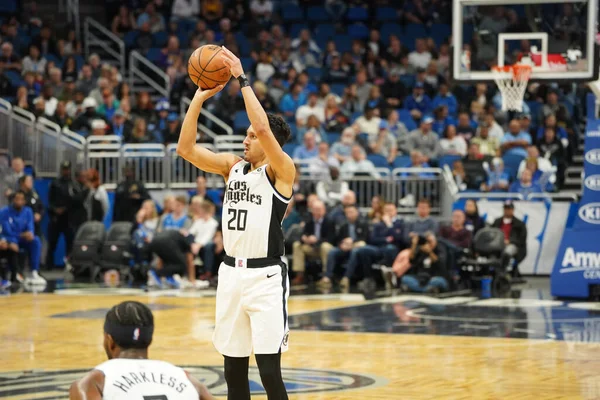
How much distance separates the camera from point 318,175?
20266 millimetres

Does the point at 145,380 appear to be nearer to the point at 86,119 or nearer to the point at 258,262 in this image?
the point at 258,262

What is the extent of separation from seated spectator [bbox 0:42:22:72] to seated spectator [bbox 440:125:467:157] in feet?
31.6

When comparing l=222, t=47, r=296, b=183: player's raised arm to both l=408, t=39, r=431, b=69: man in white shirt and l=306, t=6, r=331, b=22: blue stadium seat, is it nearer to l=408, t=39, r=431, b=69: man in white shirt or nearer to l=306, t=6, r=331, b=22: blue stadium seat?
l=408, t=39, r=431, b=69: man in white shirt

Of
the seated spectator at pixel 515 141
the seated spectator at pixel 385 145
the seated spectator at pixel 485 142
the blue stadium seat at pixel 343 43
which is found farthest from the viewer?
the blue stadium seat at pixel 343 43

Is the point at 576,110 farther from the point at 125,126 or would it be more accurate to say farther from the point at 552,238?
the point at 125,126

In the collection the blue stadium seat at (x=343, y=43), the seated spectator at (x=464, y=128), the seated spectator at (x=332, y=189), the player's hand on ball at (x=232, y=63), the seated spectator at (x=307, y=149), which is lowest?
the seated spectator at (x=332, y=189)

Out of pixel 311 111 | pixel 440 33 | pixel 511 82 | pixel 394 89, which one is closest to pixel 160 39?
pixel 311 111

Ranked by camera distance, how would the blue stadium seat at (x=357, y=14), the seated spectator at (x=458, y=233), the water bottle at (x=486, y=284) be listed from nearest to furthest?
1. the water bottle at (x=486, y=284)
2. the seated spectator at (x=458, y=233)
3. the blue stadium seat at (x=357, y=14)

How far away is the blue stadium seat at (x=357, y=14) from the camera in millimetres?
27109

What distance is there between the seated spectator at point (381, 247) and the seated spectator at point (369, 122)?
3.61 meters

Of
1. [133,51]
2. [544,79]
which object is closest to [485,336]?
[544,79]

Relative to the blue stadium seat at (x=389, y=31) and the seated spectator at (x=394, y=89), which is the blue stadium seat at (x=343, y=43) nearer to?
the blue stadium seat at (x=389, y=31)

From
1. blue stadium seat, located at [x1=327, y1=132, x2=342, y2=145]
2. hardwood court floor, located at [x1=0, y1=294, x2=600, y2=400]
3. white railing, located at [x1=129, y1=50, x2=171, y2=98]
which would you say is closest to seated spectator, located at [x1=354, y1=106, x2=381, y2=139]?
blue stadium seat, located at [x1=327, y1=132, x2=342, y2=145]

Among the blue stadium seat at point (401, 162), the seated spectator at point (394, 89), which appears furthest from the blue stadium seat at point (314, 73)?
the blue stadium seat at point (401, 162)
